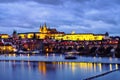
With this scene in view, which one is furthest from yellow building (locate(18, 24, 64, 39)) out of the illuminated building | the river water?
the river water

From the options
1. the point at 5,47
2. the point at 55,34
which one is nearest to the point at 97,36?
the point at 55,34

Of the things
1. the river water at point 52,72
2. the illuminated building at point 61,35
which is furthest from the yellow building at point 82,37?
the river water at point 52,72

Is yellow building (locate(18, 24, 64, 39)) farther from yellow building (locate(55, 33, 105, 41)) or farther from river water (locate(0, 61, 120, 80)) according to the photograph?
river water (locate(0, 61, 120, 80))

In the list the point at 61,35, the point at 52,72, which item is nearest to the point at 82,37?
the point at 61,35

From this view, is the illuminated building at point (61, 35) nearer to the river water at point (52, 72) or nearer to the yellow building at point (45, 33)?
the yellow building at point (45, 33)

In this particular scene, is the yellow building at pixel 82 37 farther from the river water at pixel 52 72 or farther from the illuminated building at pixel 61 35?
the river water at pixel 52 72

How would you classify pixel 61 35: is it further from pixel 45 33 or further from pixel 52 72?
pixel 52 72

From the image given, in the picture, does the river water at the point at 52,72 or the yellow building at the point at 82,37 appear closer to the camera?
the river water at the point at 52,72

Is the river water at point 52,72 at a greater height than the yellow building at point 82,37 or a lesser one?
lesser

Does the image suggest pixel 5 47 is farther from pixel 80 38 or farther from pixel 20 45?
pixel 80 38

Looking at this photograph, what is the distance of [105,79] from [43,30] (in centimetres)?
16527

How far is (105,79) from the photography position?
2823 cm

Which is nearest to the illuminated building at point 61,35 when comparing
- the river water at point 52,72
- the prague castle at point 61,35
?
the prague castle at point 61,35

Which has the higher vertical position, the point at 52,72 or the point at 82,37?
the point at 82,37
